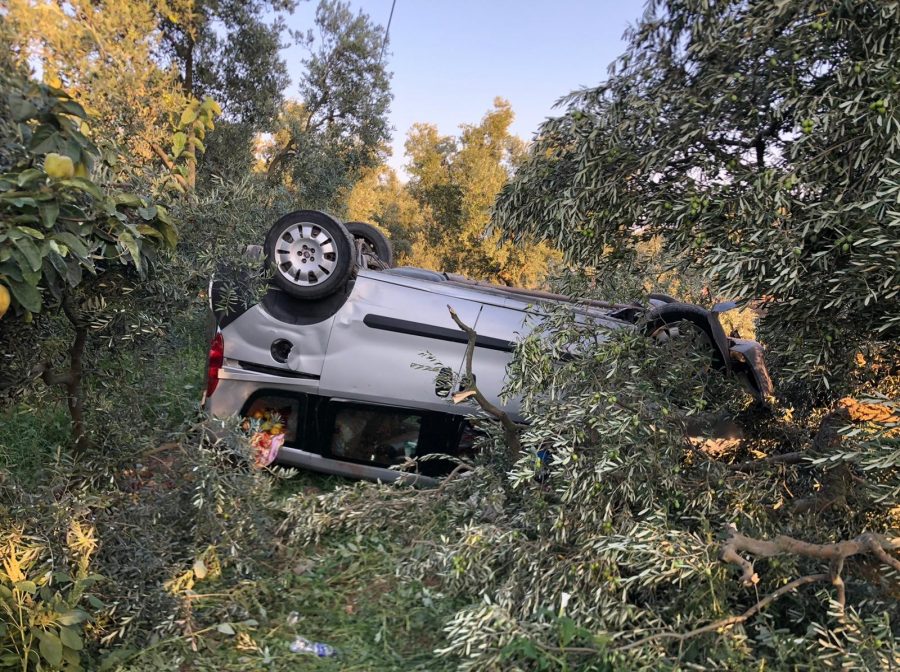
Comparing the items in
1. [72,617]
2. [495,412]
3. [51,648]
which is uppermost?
[495,412]

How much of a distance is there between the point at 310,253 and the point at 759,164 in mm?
3197

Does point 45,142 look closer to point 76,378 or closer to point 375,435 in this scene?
point 76,378

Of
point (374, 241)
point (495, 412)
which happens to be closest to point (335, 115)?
point (374, 241)

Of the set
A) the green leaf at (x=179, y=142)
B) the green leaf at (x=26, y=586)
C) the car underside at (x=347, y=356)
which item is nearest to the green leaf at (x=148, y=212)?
the green leaf at (x=179, y=142)

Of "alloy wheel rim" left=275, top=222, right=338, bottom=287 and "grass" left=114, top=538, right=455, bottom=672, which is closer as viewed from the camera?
"grass" left=114, top=538, right=455, bottom=672

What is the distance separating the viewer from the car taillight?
17.2 ft

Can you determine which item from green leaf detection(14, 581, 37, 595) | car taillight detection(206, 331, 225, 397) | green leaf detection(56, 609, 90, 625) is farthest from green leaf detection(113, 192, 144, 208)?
car taillight detection(206, 331, 225, 397)

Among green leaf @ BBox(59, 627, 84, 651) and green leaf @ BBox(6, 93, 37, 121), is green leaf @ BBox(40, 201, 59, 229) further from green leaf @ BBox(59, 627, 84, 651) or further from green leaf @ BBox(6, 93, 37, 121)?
green leaf @ BBox(59, 627, 84, 651)

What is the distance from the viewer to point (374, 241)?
7250 mm

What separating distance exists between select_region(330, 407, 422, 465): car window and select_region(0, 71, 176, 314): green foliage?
288 centimetres

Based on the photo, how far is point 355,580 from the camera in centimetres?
433

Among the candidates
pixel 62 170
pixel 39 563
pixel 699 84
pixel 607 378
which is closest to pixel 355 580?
pixel 39 563

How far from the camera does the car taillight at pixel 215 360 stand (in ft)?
17.2

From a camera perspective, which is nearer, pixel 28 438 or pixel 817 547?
pixel 817 547
